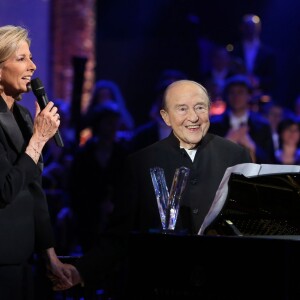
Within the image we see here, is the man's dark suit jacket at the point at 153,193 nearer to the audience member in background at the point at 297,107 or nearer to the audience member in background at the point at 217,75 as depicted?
the audience member in background at the point at 217,75

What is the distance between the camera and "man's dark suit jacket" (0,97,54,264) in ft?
9.84

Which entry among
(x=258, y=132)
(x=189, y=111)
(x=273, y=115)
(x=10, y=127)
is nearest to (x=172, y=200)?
(x=189, y=111)

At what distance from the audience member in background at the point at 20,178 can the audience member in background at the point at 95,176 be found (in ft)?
10.2

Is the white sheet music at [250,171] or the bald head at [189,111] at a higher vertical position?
the bald head at [189,111]

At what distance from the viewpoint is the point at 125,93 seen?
801cm

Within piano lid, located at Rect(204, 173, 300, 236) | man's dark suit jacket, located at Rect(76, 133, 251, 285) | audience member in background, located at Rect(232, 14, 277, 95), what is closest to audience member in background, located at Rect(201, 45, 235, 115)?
audience member in background, located at Rect(232, 14, 277, 95)

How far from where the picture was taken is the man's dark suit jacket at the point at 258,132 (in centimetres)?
665

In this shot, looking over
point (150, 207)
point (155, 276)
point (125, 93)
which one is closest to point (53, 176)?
point (125, 93)

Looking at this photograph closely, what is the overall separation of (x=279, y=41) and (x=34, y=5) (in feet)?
8.36

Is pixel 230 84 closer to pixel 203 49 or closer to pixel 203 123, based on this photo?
pixel 203 49

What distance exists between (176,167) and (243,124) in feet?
10.9

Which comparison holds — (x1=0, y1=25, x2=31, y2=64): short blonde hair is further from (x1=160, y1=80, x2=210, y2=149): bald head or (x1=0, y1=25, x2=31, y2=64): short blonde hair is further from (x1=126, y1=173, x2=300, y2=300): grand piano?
(x1=126, y1=173, x2=300, y2=300): grand piano

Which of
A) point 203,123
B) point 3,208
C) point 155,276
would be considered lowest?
point 155,276

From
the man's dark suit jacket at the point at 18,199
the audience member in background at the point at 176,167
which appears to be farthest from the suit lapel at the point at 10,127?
the audience member in background at the point at 176,167
